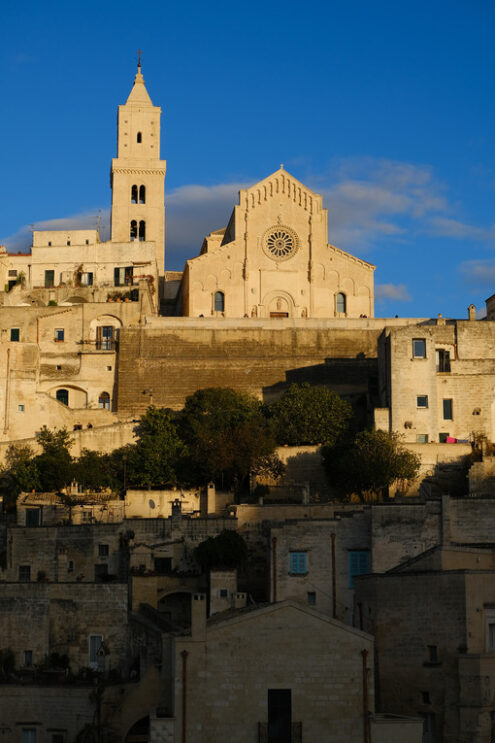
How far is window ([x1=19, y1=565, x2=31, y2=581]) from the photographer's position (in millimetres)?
36500

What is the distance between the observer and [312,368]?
57.4 meters

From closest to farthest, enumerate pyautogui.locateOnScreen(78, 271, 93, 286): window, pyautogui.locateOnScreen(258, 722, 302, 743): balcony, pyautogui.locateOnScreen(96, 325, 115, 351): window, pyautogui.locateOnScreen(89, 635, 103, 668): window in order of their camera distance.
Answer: pyautogui.locateOnScreen(258, 722, 302, 743): balcony < pyautogui.locateOnScreen(89, 635, 103, 668): window < pyautogui.locateOnScreen(96, 325, 115, 351): window < pyautogui.locateOnScreen(78, 271, 93, 286): window

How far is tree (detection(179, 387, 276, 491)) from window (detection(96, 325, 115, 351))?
927cm

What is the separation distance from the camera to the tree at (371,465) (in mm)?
42906

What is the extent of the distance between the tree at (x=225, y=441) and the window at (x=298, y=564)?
35.1ft

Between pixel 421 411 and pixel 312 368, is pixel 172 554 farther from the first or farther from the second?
pixel 312 368

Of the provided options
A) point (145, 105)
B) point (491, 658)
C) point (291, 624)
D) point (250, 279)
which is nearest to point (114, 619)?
point (291, 624)

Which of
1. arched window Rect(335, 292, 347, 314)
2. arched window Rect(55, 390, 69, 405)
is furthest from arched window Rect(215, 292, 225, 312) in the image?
arched window Rect(55, 390, 69, 405)

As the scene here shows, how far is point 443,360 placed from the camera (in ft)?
167

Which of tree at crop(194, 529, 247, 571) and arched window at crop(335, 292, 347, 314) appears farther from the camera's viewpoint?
arched window at crop(335, 292, 347, 314)

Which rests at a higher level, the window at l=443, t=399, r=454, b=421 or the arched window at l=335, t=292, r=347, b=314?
the arched window at l=335, t=292, r=347, b=314

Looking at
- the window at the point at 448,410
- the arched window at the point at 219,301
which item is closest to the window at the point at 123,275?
the arched window at the point at 219,301

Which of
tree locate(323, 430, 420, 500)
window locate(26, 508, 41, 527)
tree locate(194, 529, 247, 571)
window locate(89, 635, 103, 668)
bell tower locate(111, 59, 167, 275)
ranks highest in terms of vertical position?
bell tower locate(111, 59, 167, 275)

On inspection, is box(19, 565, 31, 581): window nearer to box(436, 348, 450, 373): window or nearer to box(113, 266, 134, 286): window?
box(436, 348, 450, 373): window
